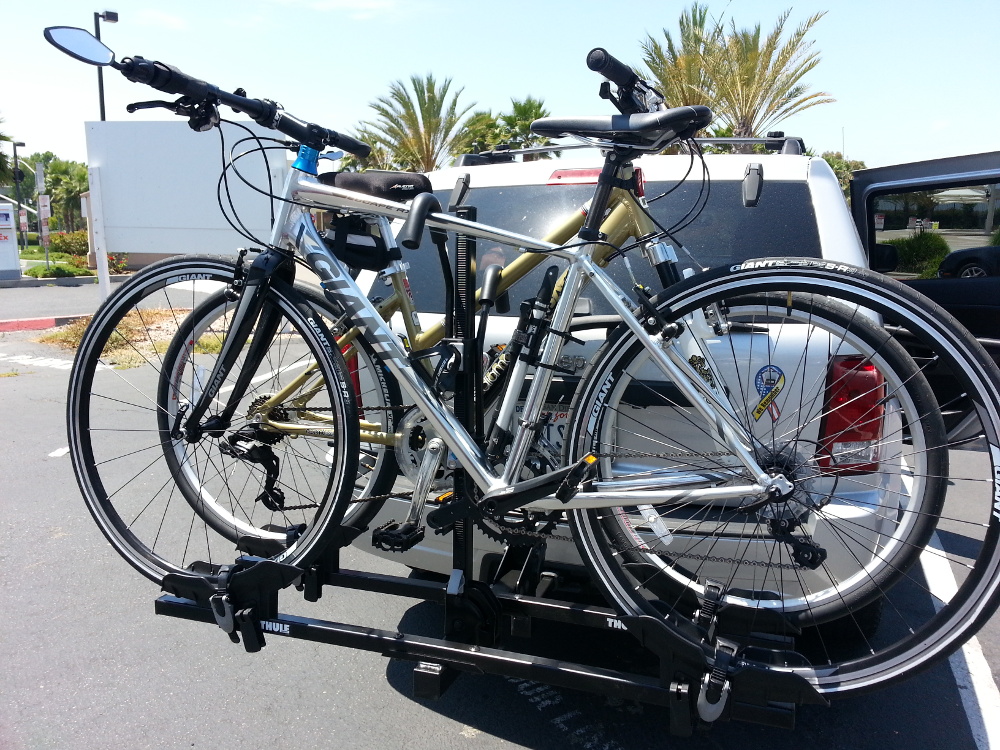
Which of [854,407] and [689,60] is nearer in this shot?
[854,407]

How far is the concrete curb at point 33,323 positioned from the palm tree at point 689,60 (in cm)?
1436

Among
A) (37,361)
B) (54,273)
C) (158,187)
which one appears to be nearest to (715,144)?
(37,361)

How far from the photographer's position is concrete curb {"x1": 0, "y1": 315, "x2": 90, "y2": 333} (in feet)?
45.2

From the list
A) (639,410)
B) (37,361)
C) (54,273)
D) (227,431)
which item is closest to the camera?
(639,410)

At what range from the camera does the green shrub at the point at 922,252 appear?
17.4ft

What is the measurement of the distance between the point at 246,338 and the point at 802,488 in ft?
6.31

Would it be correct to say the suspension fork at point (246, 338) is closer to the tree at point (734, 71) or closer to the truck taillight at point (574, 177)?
the truck taillight at point (574, 177)

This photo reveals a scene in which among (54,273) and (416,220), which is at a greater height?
(416,220)

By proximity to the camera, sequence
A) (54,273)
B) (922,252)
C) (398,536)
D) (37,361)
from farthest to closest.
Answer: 1. (54,273)
2. (37,361)
3. (922,252)
4. (398,536)

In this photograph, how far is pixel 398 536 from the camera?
2.66 metres

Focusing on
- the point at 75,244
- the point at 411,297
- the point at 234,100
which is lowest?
the point at 75,244

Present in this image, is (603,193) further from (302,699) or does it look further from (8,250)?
(8,250)

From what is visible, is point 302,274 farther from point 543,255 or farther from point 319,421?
point 543,255

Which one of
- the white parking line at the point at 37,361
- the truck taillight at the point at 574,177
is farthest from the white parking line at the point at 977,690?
the white parking line at the point at 37,361
